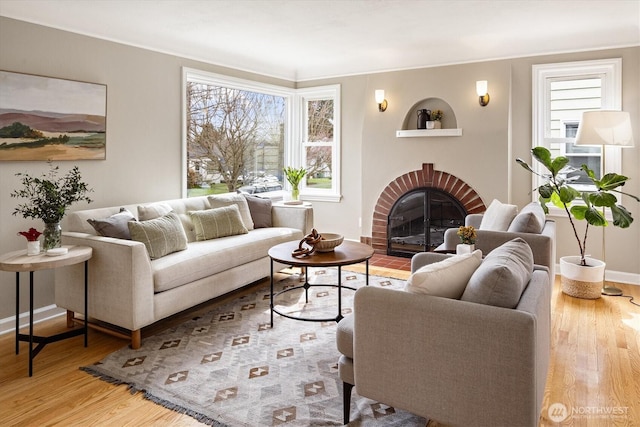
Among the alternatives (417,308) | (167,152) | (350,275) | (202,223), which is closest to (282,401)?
(417,308)

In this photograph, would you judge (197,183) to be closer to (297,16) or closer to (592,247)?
(297,16)

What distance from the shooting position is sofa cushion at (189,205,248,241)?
4.06 meters

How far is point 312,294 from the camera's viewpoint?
4.08 metres

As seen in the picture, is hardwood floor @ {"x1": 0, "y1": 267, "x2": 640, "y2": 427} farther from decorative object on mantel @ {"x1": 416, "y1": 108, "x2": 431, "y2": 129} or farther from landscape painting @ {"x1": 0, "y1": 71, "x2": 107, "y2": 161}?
decorative object on mantel @ {"x1": 416, "y1": 108, "x2": 431, "y2": 129}

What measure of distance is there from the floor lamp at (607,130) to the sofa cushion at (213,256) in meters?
2.82

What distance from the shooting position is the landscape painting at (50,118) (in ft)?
10.7

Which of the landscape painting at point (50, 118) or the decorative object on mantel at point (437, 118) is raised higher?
the decorative object on mantel at point (437, 118)

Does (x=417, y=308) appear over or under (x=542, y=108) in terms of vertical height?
under

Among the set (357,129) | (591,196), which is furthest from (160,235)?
(591,196)

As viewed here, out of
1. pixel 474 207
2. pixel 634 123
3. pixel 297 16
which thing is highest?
pixel 297 16

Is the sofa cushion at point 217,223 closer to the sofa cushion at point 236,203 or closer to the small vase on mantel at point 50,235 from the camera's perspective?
the sofa cushion at point 236,203

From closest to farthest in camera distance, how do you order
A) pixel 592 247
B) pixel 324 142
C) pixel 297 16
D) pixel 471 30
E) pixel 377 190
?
pixel 297 16 → pixel 471 30 → pixel 592 247 → pixel 377 190 → pixel 324 142

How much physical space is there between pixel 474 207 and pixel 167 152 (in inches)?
132

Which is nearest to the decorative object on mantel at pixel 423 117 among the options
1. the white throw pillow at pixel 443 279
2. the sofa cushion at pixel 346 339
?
the white throw pillow at pixel 443 279
